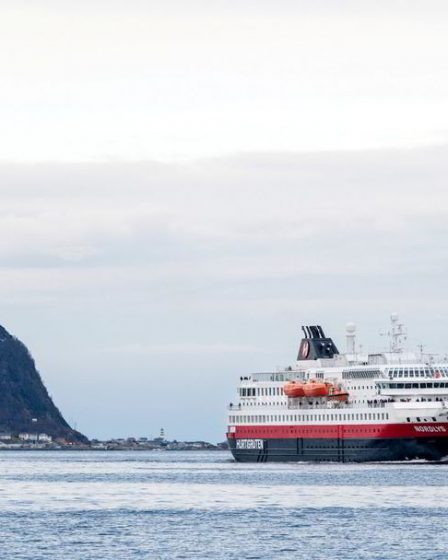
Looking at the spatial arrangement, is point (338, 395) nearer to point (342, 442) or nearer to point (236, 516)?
point (342, 442)

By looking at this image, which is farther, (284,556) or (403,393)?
(403,393)

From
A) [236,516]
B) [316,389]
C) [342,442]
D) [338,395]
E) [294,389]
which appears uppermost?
[294,389]

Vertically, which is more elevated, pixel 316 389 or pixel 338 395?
pixel 316 389

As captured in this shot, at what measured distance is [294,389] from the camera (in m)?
148

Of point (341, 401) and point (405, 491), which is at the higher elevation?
point (341, 401)

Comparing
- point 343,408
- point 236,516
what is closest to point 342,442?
point 343,408

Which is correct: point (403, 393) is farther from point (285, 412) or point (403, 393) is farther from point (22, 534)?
point (22, 534)

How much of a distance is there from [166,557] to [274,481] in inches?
1910

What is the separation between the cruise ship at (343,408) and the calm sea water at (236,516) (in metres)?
6.10

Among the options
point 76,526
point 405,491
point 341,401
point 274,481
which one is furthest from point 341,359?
point 76,526

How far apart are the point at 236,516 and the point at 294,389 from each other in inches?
2327

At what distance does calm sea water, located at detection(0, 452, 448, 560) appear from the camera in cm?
7306

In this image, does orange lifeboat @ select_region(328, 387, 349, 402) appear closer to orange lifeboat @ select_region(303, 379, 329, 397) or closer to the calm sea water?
orange lifeboat @ select_region(303, 379, 329, 397)

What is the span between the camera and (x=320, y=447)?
5728 inches
